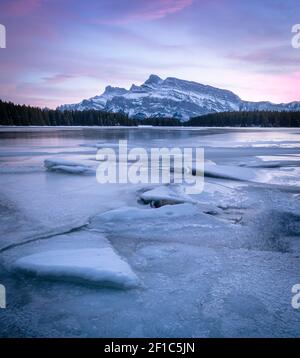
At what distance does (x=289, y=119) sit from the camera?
10338 cm

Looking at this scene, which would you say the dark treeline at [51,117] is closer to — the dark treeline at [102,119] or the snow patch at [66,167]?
the dark treeline at [102,119]

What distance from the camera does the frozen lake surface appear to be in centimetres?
231

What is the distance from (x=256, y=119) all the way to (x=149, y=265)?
11954cm

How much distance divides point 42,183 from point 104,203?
2739mm

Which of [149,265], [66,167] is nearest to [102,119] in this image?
[66,167]

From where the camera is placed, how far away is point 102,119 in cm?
10375

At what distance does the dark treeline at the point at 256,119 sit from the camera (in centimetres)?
10375

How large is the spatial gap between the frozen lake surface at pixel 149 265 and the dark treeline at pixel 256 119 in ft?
363

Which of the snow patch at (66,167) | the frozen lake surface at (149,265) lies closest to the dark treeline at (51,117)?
the snow patch at (66,167)

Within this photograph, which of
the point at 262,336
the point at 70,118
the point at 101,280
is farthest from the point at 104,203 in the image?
the point at 70,118

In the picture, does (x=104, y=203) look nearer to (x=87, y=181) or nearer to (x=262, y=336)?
(x=87, y=181)

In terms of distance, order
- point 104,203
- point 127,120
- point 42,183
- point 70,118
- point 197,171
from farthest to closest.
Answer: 1. point 127,120
2. point 70,118
3. point 197,171
4. point 42,183
5. point 104,203

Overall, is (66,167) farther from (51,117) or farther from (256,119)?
(256,119)
